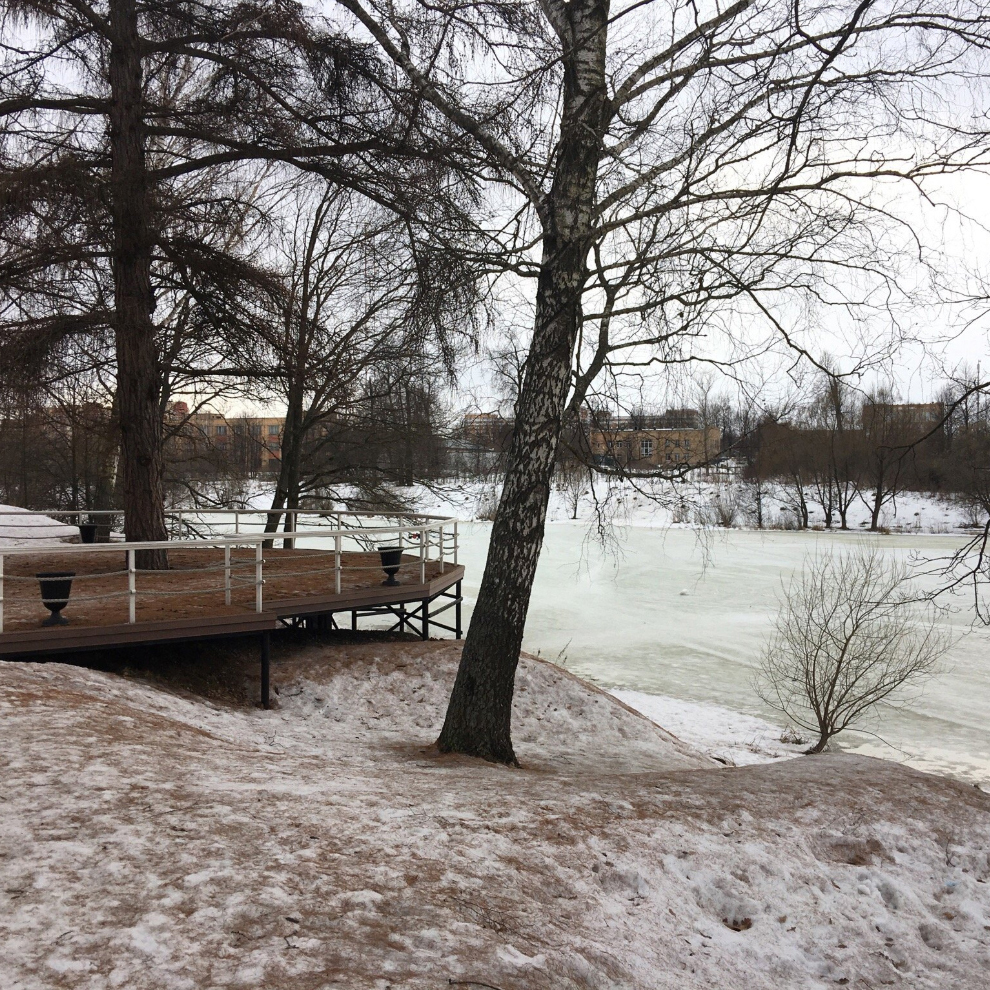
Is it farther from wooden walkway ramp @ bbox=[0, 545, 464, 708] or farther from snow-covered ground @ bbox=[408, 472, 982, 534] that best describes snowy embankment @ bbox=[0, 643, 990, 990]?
snow-covered ground @ bbox=[408, 472, 982, 534]

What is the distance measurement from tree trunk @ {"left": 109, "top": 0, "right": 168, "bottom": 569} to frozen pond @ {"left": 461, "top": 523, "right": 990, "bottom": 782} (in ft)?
20.3

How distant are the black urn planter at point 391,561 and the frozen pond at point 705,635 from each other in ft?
8.15

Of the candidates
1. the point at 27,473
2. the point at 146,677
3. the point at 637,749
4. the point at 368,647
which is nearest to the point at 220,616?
the point at 146,677

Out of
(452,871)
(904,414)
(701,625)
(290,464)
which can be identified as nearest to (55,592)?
(452,871)

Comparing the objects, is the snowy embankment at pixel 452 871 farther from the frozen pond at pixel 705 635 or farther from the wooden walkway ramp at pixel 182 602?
the frozen pond at pixel 705 635

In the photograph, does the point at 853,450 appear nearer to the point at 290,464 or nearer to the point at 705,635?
the point at 705,635

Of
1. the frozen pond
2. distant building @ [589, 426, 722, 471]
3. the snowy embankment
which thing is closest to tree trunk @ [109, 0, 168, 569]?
the snowy embankment

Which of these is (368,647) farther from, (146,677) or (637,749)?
(637,749)

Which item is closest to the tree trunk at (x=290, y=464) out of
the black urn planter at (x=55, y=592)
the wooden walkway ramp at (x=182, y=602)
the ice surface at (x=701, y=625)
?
the ice surface at (x=701, y=625)

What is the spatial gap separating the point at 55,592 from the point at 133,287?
4.71 m

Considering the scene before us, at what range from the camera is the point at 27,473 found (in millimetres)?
23312

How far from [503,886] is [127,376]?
9543 mm

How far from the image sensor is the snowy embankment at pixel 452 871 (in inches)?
108

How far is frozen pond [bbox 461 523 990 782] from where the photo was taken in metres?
13.9
